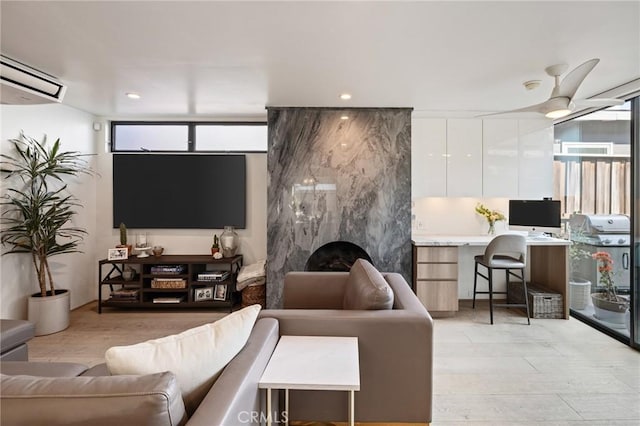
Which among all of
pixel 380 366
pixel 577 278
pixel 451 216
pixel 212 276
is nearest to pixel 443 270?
pixel 451 216

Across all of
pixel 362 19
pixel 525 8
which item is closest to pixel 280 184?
pixel 362 19

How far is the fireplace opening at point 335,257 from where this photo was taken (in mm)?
4098

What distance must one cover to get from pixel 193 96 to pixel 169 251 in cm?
209

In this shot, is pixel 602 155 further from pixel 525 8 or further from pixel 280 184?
pixel 280 184

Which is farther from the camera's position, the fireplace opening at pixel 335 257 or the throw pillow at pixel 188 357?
the fireplace opening at pixel 335 257

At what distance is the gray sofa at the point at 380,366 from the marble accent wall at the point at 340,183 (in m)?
2.10

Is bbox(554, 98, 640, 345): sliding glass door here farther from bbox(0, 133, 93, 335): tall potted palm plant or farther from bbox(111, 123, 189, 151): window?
bbox(0, 133, 93, 335): tall potted palm plant

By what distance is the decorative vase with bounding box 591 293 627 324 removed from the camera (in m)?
3.37

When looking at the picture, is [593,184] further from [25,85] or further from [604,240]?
[25,85]

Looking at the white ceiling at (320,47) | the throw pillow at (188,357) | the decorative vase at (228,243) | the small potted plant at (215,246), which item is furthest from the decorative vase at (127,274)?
the throw pillow at (188,357)

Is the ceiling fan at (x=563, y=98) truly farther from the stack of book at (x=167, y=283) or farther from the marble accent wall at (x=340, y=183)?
the stack of book at (x=167, y=283)

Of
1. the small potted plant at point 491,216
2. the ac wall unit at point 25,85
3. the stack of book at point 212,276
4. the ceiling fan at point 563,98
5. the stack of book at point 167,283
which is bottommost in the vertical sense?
the stack of book at point 167,283

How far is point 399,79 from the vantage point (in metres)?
3.01

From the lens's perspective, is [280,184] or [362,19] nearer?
[362,19]
